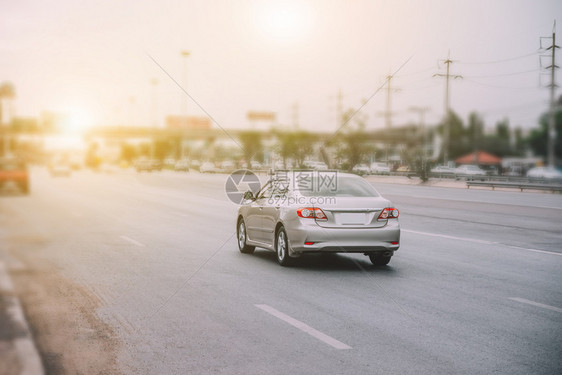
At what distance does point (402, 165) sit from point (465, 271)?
4475cm

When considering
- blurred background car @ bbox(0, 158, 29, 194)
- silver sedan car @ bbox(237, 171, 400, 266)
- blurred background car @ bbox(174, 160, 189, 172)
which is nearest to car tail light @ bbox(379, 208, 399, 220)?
Answer: silver sedan car @ bbox(237, 171, 400, 266)

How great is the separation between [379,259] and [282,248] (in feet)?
5.55

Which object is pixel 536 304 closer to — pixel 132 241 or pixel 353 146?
pixel 132 241

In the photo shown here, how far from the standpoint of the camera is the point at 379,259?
12039 mm

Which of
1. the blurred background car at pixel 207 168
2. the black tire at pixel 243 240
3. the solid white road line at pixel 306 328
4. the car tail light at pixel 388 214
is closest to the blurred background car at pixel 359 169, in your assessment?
the blurred background car at pixel 207 168

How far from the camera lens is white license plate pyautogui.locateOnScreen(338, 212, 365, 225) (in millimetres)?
11203

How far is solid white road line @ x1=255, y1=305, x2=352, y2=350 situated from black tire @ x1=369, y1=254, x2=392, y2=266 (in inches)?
164

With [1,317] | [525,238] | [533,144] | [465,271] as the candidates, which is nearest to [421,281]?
[465,271]

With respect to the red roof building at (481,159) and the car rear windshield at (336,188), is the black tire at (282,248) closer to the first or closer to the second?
the car rear windshield at (336,188)

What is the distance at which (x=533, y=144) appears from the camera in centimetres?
11819

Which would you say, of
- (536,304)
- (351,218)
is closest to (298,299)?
(351,218)

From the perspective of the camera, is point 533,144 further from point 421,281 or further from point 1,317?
point 1,317

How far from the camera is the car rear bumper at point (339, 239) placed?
11070 millimetres

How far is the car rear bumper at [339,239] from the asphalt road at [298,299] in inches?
16.7
